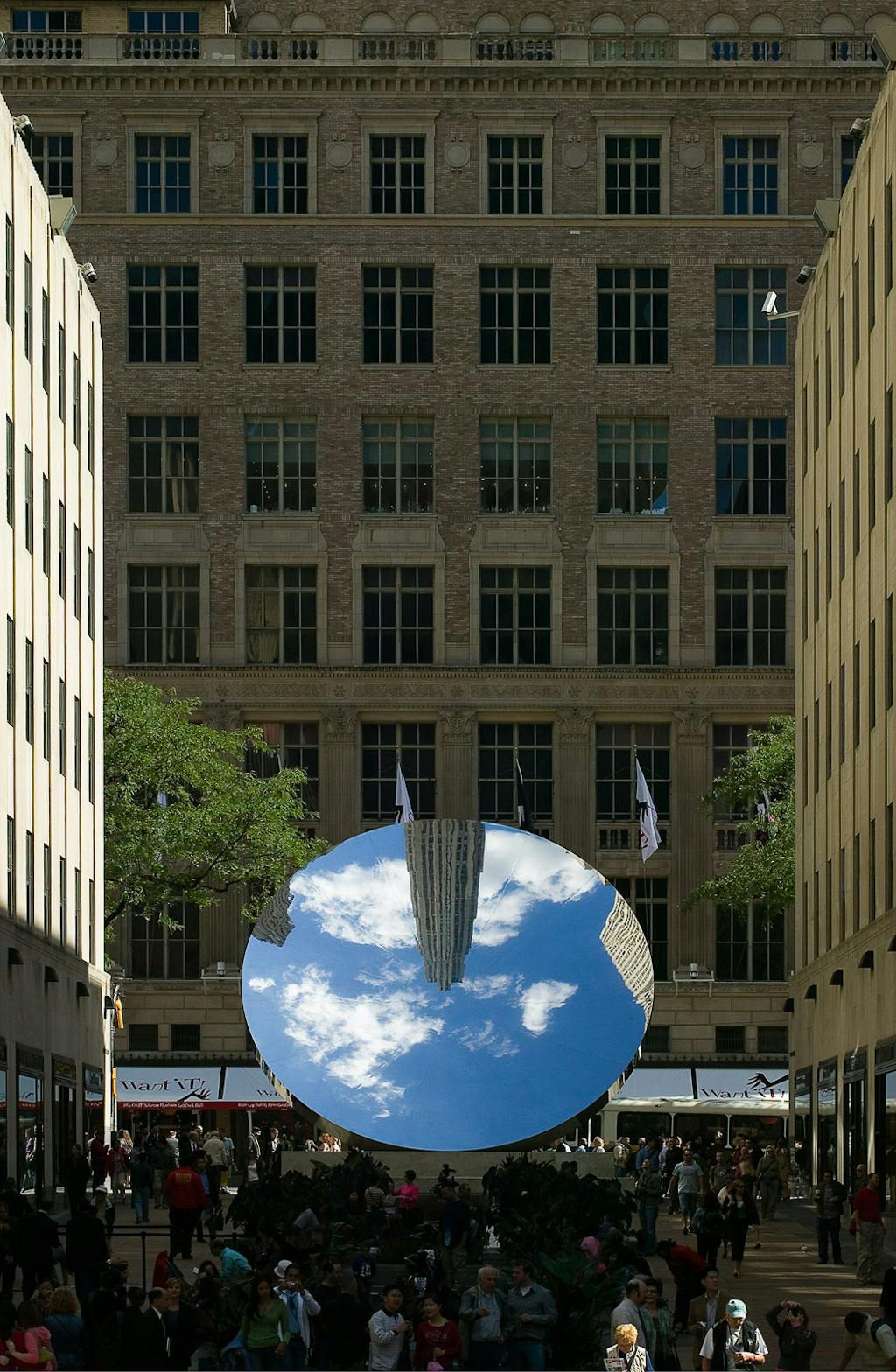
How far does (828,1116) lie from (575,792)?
28.6 meters

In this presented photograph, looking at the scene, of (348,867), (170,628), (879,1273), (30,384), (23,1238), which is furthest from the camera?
(170,628)

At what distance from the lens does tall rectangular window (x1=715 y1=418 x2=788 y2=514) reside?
309 ft

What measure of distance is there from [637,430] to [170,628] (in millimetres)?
18202

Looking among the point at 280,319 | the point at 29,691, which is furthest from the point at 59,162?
the point at 29,691

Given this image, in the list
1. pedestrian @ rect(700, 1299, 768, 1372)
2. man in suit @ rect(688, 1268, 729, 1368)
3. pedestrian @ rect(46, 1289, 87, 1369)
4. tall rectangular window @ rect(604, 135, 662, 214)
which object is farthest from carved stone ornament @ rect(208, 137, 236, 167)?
pedestrian @ rect(700, 1299, 768, 1372)

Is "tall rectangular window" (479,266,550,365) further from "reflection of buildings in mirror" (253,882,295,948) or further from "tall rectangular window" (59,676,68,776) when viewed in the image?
"reflection of buildings in mirror" (253,882,295,948)

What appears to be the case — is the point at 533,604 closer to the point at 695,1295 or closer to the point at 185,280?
the point at 185,280

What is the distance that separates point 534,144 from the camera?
3794 inches

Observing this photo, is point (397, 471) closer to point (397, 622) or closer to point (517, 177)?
point (397, 622)

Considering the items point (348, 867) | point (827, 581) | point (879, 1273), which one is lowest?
point (879, 1273)

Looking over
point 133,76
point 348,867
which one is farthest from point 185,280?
point 348,867

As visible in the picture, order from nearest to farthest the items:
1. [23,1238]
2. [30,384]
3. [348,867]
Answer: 1. [23,1238]
2. [348,867]
3. [30,384]

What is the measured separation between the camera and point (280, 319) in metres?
94.8

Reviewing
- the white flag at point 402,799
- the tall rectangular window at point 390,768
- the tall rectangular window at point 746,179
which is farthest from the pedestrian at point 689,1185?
the tall rectangular window at point 746,179
